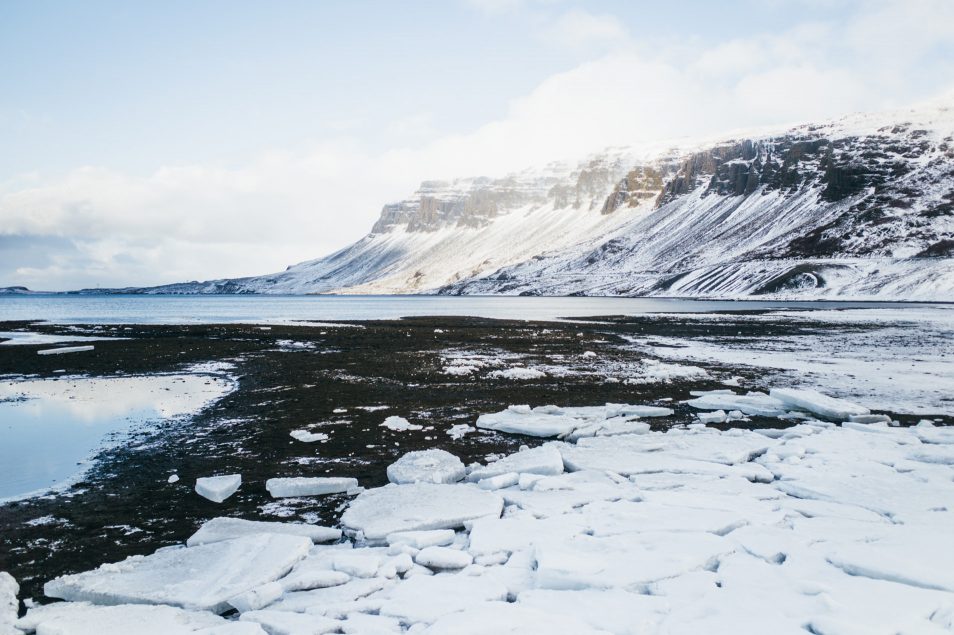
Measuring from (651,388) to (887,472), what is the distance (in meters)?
8.42

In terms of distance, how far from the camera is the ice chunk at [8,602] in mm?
4916

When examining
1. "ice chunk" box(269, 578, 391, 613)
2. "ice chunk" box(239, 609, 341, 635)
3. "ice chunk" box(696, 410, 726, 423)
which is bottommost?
"ice chunk" box(696, 410, 726, 423)

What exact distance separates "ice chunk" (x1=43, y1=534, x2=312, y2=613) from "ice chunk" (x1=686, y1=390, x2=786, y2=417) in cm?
1055

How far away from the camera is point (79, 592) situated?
5.42 metres

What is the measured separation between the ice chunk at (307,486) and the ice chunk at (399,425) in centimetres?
368

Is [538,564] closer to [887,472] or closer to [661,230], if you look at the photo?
[887,472]

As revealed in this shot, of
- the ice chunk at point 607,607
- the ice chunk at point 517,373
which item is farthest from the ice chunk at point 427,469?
the ice chunk at point 517,373

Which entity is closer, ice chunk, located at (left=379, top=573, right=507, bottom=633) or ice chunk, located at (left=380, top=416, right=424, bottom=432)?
ice chunk, located at (left=379, top=573, right=507, bottom=633)

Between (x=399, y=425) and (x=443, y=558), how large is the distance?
6538 mm

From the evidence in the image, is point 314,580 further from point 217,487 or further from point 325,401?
point 325,401

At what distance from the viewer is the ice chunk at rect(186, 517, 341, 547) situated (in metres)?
6.63

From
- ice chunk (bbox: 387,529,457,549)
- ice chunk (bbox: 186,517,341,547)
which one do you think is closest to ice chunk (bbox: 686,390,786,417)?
ice chunk (bbox: 387,529,457,549)

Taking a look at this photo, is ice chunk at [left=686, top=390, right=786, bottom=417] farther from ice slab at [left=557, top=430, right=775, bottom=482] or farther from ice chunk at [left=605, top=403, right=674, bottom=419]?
ice slab at [left=557, top=430, right=775, bottom=482]

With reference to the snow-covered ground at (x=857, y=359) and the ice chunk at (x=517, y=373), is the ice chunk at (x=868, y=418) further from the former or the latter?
the ice chunk at (x=517, y=373)
